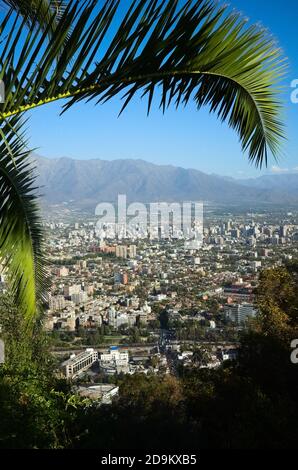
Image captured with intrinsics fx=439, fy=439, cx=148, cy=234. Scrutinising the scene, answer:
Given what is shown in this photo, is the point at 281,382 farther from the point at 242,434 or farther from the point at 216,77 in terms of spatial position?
the point at 216,77

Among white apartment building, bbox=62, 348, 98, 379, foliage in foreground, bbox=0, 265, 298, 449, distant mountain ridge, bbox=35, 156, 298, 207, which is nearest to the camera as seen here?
foliage in foreground, bbox=0, 265, 298, 449

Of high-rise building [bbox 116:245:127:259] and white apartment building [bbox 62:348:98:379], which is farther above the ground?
high-rise building [bbox 116:245:127:259]

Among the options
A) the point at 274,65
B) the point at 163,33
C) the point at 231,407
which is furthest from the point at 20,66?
the point at 231,407

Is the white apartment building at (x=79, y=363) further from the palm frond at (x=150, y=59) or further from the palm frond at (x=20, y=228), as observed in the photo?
the palm frond at (x=150, y=59)

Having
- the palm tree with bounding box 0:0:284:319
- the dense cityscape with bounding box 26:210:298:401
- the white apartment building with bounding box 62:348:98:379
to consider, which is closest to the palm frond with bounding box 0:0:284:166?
the palm tree with bounding box 0:0:284:319

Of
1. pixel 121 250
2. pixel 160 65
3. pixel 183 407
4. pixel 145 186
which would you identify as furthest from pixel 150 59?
pixel 145 186

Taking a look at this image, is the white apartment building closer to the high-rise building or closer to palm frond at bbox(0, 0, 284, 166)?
palm frond at bbox(0, 0, 284, 166)

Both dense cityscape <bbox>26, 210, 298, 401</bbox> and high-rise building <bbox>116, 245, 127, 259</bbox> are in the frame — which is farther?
high-rise building <bbox>116, 245, 127, 259</bbox>

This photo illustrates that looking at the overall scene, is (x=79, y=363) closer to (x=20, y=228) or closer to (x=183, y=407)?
(x=183, y=407)
